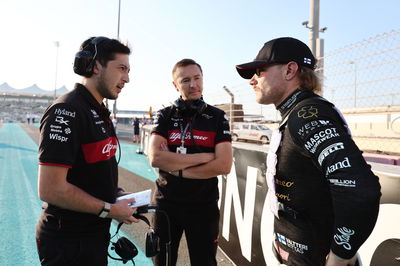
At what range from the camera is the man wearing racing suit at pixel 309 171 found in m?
1.12

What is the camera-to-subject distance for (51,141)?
1489 millimetres

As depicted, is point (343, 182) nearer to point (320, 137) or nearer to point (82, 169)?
point (320, 137)

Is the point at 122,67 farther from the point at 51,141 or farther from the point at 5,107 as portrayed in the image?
the point at 5,107

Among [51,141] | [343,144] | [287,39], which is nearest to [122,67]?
[51,141]

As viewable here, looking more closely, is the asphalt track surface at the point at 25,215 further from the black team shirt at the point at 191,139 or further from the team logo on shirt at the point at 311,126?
the team logo on shirt at the point at 311,126

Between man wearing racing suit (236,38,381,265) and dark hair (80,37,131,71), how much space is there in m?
0.91

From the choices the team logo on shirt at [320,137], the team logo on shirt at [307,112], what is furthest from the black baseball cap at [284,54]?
the team logo on shirt at [320,137]

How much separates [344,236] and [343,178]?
24 centimetres

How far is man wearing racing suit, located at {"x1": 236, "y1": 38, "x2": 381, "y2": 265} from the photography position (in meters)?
1.12

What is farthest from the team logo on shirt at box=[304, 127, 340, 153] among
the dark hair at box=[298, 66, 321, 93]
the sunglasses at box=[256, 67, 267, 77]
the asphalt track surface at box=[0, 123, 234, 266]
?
the asphalt track surface at box=[0, 123, 234, 266]

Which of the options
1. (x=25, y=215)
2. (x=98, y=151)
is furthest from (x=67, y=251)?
(x=25, y=215)

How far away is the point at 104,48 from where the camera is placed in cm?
191

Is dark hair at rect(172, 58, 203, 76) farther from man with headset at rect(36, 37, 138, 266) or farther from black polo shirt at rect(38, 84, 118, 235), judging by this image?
black polo shirt at rect(38, 84, 118, 235)

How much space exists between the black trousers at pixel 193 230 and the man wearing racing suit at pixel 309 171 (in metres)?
0.87
